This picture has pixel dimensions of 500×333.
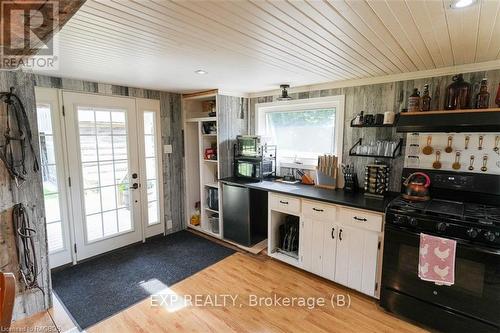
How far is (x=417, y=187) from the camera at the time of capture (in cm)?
241

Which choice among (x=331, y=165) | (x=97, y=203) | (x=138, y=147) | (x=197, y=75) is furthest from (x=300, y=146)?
(x=97, y=203)

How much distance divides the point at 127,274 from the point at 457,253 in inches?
124

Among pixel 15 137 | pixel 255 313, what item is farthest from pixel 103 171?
pixel 255 313

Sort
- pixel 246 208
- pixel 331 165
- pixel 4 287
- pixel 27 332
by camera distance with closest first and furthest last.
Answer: pixel 4 287, pixel 27 332, pixel 331 165, pixel 246 208

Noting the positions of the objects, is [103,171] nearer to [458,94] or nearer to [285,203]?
[285,203]

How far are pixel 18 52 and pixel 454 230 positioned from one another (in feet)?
9.61

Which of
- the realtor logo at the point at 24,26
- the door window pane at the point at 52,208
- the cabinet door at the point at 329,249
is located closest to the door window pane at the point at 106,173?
the door window pane at the point at 52,208

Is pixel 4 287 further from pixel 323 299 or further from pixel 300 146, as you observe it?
pixel 300 146

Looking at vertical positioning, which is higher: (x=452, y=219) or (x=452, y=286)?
(x=452, y=219)

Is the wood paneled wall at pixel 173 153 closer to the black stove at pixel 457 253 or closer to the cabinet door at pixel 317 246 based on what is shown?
the cabinet door at pixel 317 246

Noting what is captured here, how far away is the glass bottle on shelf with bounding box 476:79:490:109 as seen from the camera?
2127 mm

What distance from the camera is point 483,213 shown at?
2.01 meters

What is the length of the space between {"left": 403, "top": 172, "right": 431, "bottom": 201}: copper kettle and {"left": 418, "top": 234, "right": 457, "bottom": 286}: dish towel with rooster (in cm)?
47

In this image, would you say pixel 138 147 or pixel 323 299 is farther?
pixel 138 147
